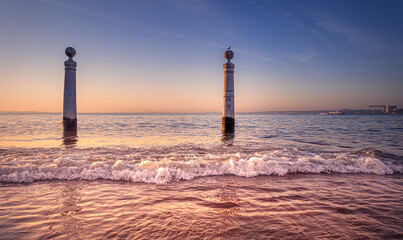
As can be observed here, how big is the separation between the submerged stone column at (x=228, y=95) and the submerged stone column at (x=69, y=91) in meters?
8.14

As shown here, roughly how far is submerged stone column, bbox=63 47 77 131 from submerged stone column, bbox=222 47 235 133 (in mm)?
8138

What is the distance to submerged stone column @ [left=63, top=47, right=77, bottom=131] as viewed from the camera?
1062 cm

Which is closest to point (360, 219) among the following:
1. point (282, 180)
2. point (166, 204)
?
point (282, 180)

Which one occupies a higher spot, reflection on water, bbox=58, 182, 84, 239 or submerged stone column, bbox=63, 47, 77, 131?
submerged stone column, bbox=63, 47, 77, 131

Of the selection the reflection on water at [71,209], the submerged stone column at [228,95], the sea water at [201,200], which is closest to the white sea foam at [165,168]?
the sea water at [201,200]

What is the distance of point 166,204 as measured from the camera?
2.72 m

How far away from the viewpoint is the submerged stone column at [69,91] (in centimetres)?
1062

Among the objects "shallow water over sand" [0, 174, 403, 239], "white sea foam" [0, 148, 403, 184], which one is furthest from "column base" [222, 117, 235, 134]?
"shallow water over sand" [0, 174, 403, 239]

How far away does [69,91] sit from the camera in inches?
420

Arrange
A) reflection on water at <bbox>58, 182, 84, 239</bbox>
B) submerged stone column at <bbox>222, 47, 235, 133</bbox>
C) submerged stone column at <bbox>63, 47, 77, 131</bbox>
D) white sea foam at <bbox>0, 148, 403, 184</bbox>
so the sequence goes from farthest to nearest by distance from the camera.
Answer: submerged stone column at <bbox>222, 47, 235, 133</bbox>, submerged stone column at <bbox>63, 47, 77, 131</bbox>, white sea foam at <bbox>0, 148, 403, 184</bbox>, reflection on water at <bbox>58, 182, 84, 239</bbox>

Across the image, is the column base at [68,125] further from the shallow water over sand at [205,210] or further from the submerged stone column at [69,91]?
the shallow water over sand at [205,210]

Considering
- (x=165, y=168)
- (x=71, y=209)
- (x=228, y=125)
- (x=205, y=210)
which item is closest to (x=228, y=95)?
(x=228, y=125)

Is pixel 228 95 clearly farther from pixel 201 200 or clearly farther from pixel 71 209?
pixel 71 209

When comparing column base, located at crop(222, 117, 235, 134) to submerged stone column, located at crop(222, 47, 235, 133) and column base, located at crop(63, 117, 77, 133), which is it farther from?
column base, located at crop(63, 117, 77, 133)
